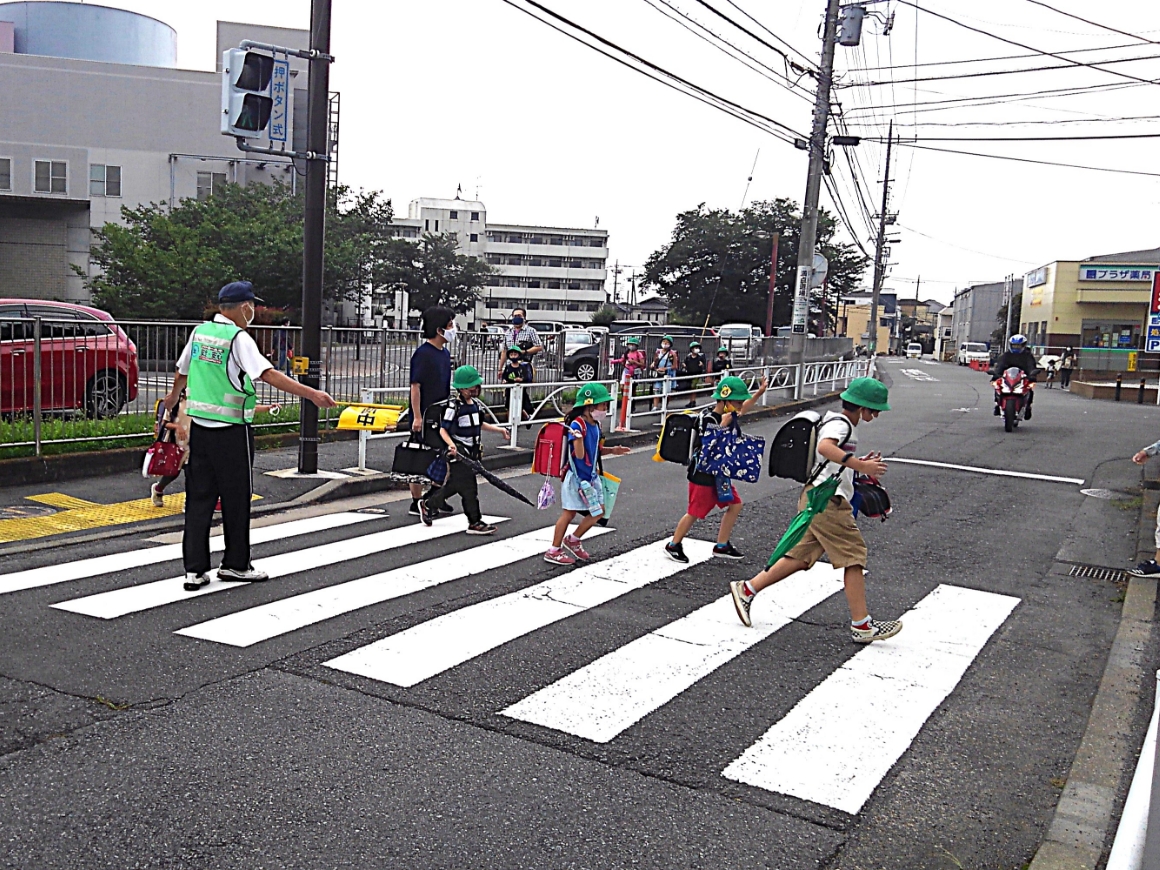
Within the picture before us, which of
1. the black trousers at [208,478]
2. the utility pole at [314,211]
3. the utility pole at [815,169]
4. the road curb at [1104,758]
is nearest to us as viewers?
the road curb at [1104,758]

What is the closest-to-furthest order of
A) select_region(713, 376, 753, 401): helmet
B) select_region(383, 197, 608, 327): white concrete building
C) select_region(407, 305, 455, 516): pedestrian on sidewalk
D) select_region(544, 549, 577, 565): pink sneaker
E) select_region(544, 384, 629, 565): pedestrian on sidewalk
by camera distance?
select_region(544, 384, 629, 565): pedestrian on sidewalk < select_region(713, 376, 753, 401): helmet < select_region(544, 549, 577, 565): pink sneaker < select_region(407, 305, 455, 516): pedestrian on sidewalk < select_region(383, 197, 608, 327): white concrete building

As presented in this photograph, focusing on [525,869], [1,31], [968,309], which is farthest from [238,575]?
[968,309]

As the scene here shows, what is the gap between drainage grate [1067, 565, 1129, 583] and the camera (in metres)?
8.48

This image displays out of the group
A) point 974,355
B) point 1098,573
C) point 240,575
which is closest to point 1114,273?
point 974,355

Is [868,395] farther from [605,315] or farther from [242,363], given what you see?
[605,315]

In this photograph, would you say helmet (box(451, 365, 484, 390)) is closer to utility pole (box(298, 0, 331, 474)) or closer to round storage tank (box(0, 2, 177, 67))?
utility pole (box(298, 0, 331, 474))

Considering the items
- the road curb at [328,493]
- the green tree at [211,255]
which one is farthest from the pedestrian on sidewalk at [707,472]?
the green tree at [211,255]

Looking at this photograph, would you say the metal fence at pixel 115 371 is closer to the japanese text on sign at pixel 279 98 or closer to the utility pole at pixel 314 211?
the utility pole at pixel 314 211

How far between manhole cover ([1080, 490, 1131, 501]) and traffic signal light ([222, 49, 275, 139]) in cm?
1046

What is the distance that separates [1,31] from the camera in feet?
180

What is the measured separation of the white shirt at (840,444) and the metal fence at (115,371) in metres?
5.24

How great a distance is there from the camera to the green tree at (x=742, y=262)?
58.2 m

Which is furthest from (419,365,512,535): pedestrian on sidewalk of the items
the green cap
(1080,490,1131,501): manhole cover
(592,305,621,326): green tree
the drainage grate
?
(592,305,621,326): green tree

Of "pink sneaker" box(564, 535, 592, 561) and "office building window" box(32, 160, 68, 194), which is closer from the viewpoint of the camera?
"pink sneaker" box(564, 535, 592, 561)
